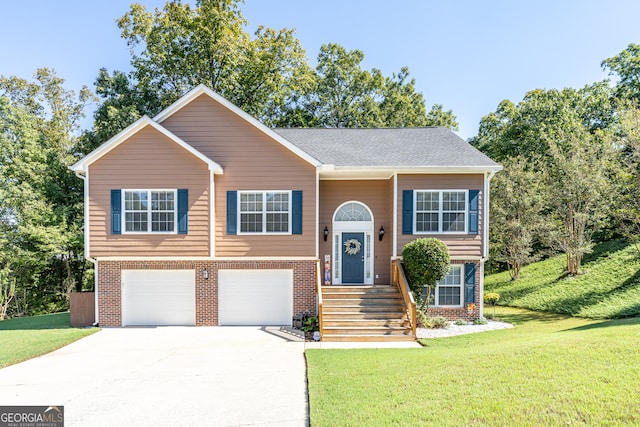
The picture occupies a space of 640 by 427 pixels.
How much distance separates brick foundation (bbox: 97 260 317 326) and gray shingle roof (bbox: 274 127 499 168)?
4.47 m

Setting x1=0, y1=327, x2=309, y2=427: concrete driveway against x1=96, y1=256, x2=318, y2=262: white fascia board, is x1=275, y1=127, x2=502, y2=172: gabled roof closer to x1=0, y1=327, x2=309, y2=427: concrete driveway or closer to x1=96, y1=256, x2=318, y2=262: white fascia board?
x1=96, y1=256, x2=318, y2=262: white fascia board

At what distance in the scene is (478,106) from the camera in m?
30.5

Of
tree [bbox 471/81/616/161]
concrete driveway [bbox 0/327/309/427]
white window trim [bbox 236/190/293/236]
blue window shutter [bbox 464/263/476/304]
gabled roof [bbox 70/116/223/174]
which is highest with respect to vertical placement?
tree [bbox 471/81/616/161]

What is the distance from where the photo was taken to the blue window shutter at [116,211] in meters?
12.2

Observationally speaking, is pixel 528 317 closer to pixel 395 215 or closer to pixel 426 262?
pixel 426 262

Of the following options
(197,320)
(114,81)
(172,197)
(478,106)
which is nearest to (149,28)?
(114,81)

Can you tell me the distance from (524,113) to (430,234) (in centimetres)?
1796

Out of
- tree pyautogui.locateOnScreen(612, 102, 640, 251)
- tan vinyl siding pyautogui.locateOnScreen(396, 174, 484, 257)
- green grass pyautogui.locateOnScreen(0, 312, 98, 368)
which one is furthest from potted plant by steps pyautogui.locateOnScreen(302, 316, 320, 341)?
tree pyautogui.locateOnScreen(612, 102, 640, 251)

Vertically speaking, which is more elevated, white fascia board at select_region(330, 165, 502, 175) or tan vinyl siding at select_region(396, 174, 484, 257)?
white fascia board at select_region(330, 165, 502, 175)

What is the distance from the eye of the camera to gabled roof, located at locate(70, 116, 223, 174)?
11875 millimetres

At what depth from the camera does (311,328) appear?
11453 millimetres

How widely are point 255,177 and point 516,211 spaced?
14201 millimetres

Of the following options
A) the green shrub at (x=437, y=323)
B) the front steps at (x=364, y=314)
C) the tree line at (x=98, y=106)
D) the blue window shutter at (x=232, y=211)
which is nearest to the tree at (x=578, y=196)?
the green shrub at (x=437, y=323)

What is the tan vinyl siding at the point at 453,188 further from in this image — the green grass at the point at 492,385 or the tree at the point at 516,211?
the tree at the point at 516,211
